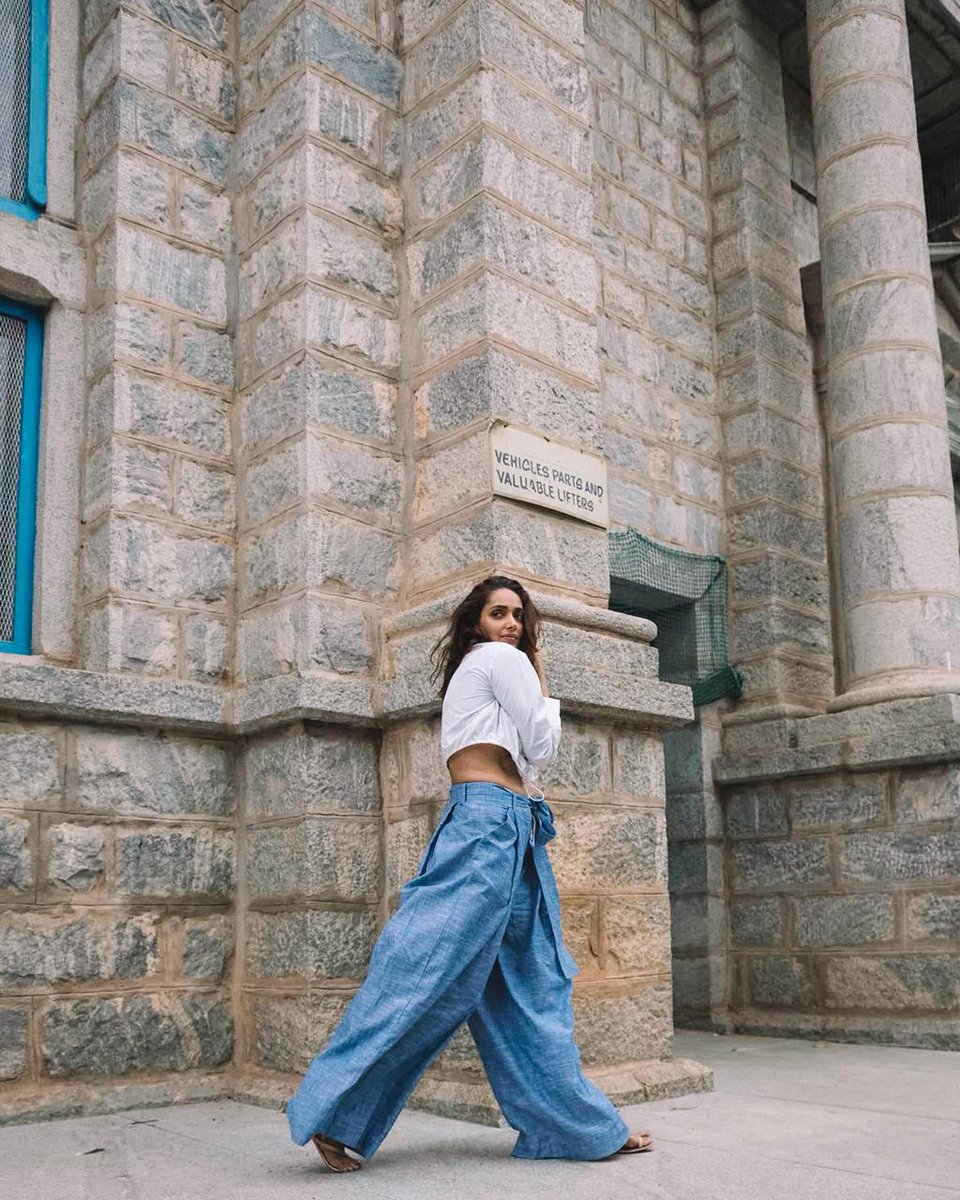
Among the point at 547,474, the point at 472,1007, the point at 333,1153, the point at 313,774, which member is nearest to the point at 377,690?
the point at 313,774

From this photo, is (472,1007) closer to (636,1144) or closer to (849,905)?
(636,1144)

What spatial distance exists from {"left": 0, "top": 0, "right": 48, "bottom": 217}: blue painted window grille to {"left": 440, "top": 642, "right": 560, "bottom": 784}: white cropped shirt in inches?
120

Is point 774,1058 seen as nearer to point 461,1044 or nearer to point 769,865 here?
point 769,865

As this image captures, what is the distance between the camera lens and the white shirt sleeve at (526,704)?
143 inches

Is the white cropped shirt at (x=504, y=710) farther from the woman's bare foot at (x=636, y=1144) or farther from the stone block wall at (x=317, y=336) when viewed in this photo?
the stone block wall at (x=317, y=336)

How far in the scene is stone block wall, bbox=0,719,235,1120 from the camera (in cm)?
434

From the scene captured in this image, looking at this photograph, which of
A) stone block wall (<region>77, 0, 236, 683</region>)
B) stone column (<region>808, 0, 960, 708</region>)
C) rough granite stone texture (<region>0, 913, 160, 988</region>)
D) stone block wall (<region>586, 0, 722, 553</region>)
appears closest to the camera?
rough granite stone texture (<region>0, 913, 160, 988</region>)

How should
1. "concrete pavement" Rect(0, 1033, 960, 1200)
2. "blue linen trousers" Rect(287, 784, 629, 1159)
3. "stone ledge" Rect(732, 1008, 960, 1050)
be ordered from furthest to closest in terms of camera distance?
"stone ledge" Rect(732, 1008, 960, 1050), "blue linen trousers" Rect(287, 784, 629, 1159), "concrete pavement" Rect(0, 1033, 960, 1200)

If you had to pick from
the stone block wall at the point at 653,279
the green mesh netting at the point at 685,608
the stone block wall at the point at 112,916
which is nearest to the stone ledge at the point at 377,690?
the stone block wall at the point at 112,916

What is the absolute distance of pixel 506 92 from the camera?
5.26 m

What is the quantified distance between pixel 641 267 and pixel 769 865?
3.53m

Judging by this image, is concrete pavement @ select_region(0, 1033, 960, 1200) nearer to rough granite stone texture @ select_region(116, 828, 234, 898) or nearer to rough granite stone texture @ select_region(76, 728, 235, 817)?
rough granite stone texture @ select_region(116, 828, 234, 898)

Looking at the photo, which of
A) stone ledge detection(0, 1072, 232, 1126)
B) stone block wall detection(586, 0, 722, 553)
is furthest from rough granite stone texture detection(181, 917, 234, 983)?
stone block wall detection(586, 0, 722, 553)

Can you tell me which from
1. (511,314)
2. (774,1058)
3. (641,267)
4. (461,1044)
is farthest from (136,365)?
(774,1058)
